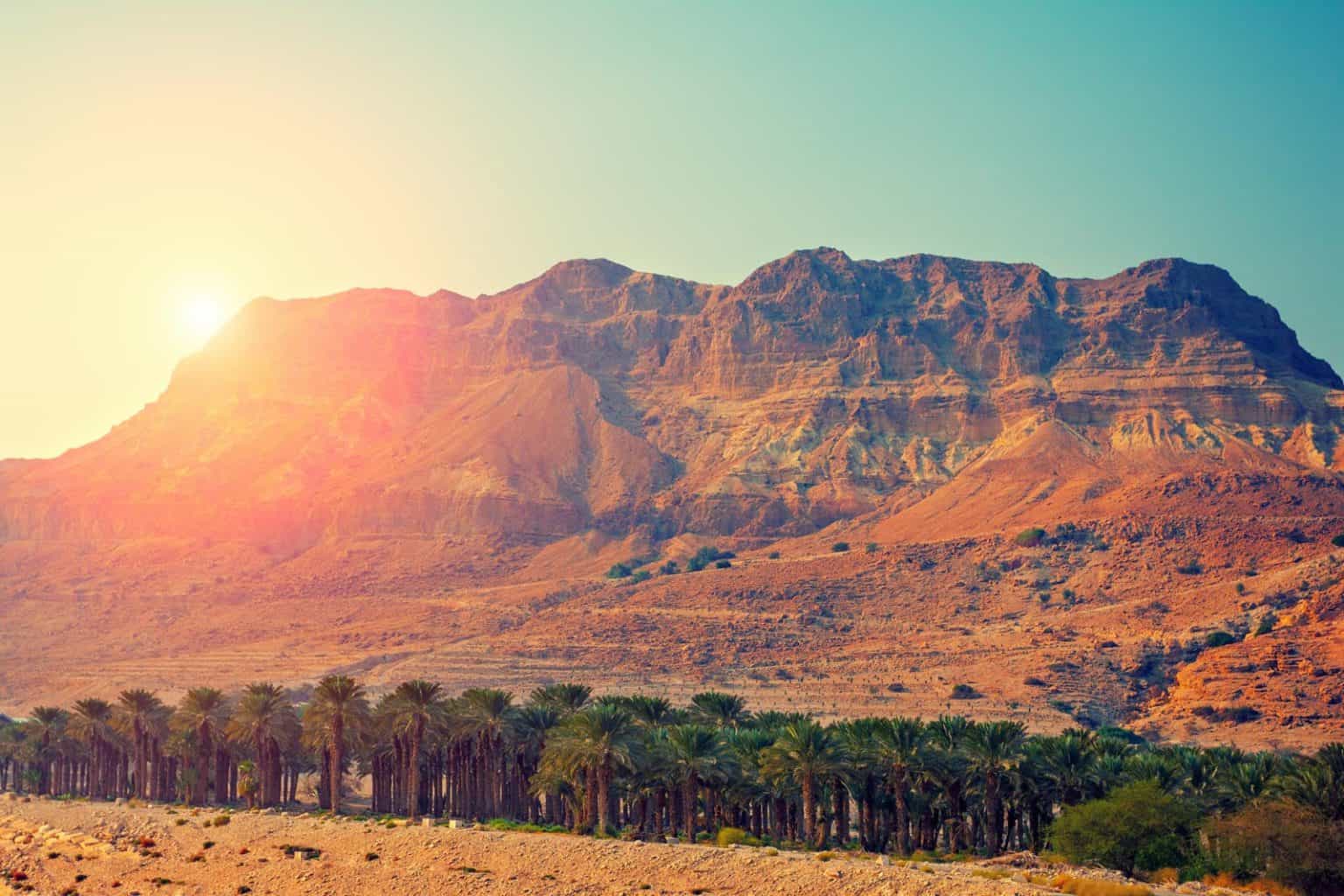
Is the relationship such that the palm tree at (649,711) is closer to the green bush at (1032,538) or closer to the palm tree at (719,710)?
the palm tree at (719,710)

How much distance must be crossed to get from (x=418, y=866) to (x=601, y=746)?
11760 mm

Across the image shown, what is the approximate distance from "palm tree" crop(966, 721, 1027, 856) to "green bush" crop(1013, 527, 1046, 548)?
3693 inches

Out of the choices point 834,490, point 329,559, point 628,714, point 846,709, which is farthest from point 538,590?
point 628,714

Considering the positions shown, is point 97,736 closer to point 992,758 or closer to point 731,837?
point 731,837

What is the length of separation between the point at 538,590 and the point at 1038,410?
80686 millimetres

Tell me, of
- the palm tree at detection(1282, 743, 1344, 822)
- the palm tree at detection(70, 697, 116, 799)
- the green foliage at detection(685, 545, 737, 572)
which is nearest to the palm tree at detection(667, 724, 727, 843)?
the palm tree at detection(1282, 743, 1344, 822)

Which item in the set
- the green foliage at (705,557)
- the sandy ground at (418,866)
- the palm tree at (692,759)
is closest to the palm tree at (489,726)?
the palm tree at (692,759)

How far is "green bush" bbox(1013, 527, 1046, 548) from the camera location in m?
145

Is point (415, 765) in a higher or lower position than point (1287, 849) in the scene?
higher

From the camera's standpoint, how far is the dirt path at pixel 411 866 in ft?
126

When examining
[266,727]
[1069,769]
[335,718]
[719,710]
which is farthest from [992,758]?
[266,727]

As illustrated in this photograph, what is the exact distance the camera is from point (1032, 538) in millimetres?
146250

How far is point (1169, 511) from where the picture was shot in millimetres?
146750

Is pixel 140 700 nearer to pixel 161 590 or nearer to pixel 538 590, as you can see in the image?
pixel 538 590
